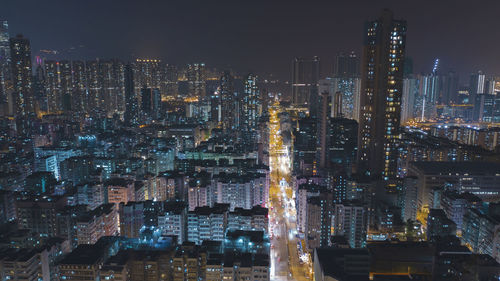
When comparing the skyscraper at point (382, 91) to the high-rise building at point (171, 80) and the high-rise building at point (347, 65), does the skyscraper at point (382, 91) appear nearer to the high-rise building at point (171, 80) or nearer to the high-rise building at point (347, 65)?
the high-rise building at point (347, 65)

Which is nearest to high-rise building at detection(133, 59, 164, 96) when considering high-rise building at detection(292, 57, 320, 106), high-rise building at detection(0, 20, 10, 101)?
high-rise building at detection(0, 20, 10, 101)

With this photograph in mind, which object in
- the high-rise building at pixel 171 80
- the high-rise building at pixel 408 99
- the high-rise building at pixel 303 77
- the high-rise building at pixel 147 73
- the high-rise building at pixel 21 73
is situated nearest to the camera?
the high-rise building at pixel 21 73

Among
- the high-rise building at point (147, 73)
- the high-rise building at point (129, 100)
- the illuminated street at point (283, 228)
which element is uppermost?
the high-rise building at point (147, 73)

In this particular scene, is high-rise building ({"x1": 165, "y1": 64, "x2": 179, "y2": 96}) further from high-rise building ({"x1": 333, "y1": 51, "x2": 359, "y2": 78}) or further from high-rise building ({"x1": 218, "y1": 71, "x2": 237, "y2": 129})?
high-rise building ({"x1": 333, "y1": 51, "x2": 359, "y2": 78})

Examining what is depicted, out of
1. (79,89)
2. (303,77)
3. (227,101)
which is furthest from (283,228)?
(303,77)

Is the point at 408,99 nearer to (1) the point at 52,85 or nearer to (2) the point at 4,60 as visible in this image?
(1) the point at 52,85

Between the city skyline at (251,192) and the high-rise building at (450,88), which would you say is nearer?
the city skyline at (251,192)

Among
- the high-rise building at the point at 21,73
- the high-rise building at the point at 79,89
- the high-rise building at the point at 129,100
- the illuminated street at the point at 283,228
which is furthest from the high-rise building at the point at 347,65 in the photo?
the high-rise building at the point at 21,73
